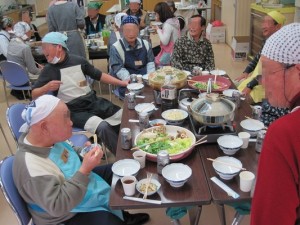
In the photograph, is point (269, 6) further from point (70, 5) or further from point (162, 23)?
point (70, 5)

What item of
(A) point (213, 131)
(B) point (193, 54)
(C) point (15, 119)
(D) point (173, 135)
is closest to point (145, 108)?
(D) point (173, 135)

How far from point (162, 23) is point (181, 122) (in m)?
2.63

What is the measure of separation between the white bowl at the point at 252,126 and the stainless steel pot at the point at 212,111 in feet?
0.50

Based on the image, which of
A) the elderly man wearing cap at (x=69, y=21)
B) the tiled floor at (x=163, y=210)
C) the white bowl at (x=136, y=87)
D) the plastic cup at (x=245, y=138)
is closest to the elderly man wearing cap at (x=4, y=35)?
the elderly man wearing cap at (x=69, y=21)

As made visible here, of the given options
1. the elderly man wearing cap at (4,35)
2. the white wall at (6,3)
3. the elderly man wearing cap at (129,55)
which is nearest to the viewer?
the elderly man wearing cap at (129,55)

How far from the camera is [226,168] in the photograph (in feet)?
4.60

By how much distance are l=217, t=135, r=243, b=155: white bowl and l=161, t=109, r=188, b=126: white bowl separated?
35 cm

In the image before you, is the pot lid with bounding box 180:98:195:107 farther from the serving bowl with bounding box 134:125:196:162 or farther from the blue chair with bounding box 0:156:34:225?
the blue chair with bounding box 0:156:34:225

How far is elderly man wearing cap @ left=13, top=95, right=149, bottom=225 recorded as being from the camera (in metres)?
1.29

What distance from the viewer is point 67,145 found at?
1.69 m

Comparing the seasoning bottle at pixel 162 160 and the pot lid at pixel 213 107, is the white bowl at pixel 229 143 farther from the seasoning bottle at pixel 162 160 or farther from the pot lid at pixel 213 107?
the seasoning bottle at pixel 162 160

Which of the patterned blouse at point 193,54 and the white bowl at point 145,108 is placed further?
the patterned blouse at point 193,54

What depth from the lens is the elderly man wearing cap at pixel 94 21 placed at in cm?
A: 504

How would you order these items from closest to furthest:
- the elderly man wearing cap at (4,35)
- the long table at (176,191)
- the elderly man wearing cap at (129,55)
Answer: the long table at (176,191) < the elderly man wearing cap at (129,55) < the elderly man wearing cap at (4,35)
